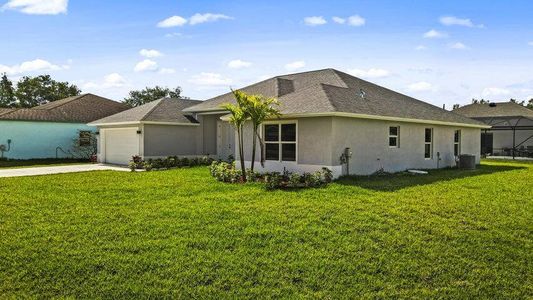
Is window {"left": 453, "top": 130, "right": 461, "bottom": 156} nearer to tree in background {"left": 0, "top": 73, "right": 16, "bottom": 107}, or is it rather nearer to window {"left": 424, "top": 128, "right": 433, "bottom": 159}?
window {"left": 424, "top": 128, "right": 433, "bottom": 159}

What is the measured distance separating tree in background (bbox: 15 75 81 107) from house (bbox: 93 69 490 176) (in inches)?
1280

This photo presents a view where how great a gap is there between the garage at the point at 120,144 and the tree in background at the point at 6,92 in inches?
1187

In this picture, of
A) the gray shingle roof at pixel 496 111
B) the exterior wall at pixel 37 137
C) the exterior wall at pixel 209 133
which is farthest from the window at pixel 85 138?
the gray shingle roof at pixel 496 111

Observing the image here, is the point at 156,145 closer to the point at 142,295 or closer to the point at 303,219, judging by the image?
the point at 303,219

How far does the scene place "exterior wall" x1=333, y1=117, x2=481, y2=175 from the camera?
14641 mm

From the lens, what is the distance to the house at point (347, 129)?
1432 centimetres

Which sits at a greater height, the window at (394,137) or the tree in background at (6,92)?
the tree in background at (6,92)

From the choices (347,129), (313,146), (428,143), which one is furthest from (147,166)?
(428,143)

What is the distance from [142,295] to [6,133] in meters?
24.0

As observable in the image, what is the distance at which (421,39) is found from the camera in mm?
16266

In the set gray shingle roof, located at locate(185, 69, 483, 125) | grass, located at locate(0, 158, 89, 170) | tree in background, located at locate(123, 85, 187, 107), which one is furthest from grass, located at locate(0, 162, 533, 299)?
tree in background, located at locate(123, 85, 187, 107)

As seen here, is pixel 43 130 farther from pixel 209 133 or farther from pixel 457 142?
pixel 457 142

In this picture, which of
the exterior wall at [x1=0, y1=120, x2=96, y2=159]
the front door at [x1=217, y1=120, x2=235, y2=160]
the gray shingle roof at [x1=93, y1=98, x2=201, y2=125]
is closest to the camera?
the gray shingle roof at [x1=93, y1=98, x2=201, y2=125]

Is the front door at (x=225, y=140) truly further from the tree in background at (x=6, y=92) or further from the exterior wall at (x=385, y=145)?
the tree in background at (x=6, y=92)
